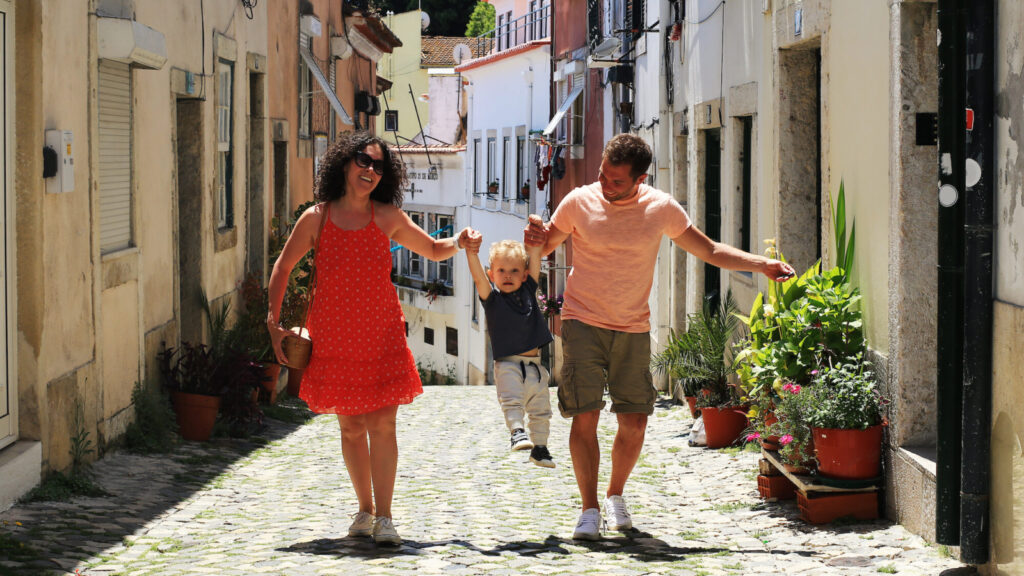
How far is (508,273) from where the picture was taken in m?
6.43

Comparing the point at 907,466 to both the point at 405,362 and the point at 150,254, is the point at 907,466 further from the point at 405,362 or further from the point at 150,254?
the point at 150,254

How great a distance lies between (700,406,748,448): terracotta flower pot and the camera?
974cm

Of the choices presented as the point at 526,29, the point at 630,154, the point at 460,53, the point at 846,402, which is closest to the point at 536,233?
the point at 630,154

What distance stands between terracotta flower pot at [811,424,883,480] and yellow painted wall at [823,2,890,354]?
1.50 feet

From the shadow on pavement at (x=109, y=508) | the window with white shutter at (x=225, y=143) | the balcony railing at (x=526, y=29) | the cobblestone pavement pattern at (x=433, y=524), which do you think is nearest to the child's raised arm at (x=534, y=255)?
the cobblestone pavement pattern at (x=433, y=524)

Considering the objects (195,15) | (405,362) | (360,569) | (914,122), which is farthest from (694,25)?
(360,569)

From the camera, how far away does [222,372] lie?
1007 centimetres

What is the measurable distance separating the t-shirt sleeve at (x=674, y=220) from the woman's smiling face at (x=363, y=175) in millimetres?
1311

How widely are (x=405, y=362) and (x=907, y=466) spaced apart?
231cm

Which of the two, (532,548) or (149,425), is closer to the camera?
(532,548)

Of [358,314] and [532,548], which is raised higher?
[358,314]

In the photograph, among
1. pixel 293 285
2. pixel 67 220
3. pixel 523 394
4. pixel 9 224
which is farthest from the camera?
pixel 293 285

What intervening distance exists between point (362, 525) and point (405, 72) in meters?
48.6

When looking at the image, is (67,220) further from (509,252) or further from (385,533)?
(385,533)
